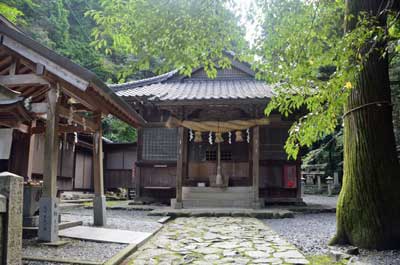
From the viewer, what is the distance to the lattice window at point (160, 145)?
14.4 metres

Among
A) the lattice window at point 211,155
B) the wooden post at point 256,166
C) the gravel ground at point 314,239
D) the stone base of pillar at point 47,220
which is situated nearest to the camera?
the gravel ground at point 314,239

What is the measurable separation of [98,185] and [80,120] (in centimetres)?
168

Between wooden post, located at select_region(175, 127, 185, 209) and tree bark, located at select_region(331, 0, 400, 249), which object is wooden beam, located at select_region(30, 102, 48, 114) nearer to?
tree bark, located at select_region(331, 0, 400, 249)

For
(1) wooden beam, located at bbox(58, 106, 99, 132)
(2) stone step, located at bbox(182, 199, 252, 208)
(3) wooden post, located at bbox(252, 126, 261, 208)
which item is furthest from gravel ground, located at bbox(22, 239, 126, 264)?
(3) wooden post, located at bbox(252, 126, 261, 208)

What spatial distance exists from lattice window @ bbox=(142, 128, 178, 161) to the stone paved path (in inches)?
221

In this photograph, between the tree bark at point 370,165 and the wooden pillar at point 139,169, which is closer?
the tree bark at point 370,165

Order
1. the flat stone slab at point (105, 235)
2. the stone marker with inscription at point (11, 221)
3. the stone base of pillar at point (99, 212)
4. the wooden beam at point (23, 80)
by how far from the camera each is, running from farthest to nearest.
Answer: the stone base of pillar at point (99, 212) → the flat stone slab at point (105, 235) → the wooden beam at point (23, 80) → the stone marker with inscription at point (11, 221)

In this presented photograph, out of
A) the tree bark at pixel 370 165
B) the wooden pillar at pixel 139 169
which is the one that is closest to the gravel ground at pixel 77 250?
the tree bark at pixel 370 165

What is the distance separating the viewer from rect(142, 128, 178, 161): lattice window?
1445 centimetres

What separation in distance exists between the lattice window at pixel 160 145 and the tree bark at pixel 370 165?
9.29 m

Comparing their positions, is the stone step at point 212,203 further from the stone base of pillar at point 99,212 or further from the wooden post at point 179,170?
the stone base of pillar at point 99,212

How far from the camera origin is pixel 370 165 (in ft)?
18.2

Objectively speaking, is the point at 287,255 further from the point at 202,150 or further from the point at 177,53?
the point at 202,150

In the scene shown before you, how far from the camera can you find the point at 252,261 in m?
5.18
